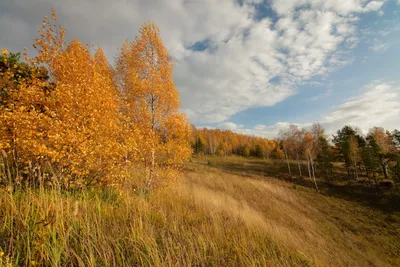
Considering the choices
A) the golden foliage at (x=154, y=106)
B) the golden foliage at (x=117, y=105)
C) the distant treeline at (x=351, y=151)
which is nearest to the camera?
the golden foliage at (x=117, y=105)

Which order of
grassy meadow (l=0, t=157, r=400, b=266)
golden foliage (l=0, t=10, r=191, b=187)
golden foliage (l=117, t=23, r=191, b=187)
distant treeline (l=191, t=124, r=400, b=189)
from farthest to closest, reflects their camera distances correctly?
distant treeline (l=191, t=124, r=400, b=189) → golden foliage (l=117, t=23, r=191, b=187) → golden foliage (l=0, t=10, r=191, b=187) → grassy meadow (l=0, t=157, r=400, b=266)

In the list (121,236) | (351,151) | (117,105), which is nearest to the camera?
(121,236)

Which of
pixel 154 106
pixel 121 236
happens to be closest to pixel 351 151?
pixel 154 106

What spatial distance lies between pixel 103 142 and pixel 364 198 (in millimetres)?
37595

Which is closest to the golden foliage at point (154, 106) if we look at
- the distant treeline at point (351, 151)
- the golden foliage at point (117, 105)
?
the golden foliage at point (117, 105)

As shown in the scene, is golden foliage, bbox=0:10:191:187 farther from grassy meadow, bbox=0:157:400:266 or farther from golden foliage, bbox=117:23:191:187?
grassy meadow, bbox=0:157:400:266

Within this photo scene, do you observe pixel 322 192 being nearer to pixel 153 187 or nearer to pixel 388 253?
pixel 388 253

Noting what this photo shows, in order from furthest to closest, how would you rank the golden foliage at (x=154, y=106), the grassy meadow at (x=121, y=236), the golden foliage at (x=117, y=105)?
1. the golden foliage at (x=154, y=106)
2. the golden foliage at (x=117, y=105)
3. the grassy meadow at (x=121, y=236)

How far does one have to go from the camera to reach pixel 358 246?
13836mm

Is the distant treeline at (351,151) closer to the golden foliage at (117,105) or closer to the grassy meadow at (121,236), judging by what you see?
the golden foliage at (117,105)

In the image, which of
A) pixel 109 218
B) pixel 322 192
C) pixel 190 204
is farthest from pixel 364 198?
pixel 109 218

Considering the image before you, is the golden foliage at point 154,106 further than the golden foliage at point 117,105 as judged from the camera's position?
Yes

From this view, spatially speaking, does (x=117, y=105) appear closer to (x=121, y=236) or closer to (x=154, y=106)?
(x=154, y=106)

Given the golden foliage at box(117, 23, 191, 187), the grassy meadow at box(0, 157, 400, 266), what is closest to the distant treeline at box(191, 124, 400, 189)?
the golden foliage at box(117, 23, 191, 187)
